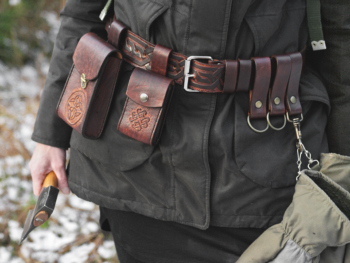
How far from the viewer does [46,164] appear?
113 centimetres

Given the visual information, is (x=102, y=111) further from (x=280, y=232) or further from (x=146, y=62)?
(x=280, y=232)

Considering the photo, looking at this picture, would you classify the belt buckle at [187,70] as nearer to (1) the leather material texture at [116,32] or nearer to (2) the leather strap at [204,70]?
(2) the leather strap at [204,70]

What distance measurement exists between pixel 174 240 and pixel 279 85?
54 centimetres

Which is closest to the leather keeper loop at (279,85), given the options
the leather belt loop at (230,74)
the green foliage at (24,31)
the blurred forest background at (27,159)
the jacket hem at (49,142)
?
the leather belt loop at (230,74)

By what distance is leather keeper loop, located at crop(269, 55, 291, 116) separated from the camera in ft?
2.78

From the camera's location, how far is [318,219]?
0.75 meters

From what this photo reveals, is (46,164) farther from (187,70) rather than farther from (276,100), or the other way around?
(276,100)

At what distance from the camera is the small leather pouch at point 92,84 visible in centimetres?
91

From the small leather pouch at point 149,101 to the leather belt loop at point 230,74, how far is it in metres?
0.14

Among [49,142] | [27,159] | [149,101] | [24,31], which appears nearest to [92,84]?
[149,101]

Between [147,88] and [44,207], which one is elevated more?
[147,88]

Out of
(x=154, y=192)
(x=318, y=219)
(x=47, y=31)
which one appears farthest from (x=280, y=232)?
(x=47, y=31)

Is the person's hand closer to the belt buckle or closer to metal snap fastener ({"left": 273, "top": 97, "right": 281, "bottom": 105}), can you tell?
the belt buckle

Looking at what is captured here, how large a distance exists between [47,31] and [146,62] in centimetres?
405
